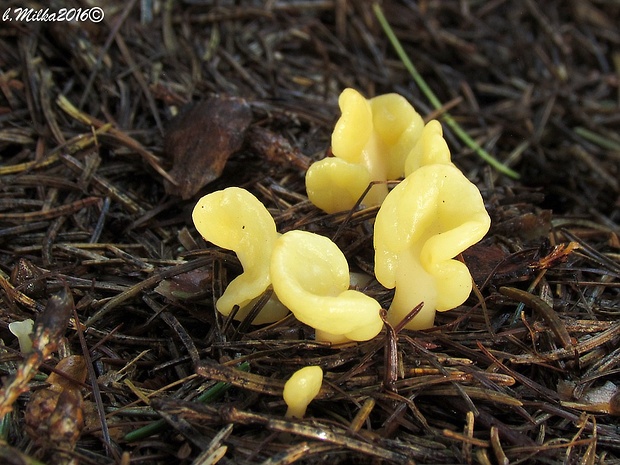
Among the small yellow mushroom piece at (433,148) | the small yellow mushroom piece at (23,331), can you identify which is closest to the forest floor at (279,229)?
→ the small yellow mushroom piece at (23,331)

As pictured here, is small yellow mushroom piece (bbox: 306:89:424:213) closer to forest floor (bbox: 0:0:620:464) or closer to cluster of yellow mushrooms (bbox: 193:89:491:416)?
cluster of yellow mushrooms (bbox: 193:89:491:416)

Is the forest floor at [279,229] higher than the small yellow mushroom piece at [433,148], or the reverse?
the small yellow mushroom piece at [433,148]

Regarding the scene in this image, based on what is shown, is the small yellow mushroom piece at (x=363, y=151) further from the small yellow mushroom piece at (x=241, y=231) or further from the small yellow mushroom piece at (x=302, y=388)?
the small yellow mushroom piece at (x=302, y=388)

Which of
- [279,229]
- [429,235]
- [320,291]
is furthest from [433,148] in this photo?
[279,229]

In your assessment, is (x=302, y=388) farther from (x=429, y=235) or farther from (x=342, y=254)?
(x=429, y=235)

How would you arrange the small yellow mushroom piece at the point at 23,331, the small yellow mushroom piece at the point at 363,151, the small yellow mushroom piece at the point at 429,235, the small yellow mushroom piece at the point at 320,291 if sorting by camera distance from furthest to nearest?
the small yellow mushroom piece at the point at 363,151 → the small yellow mushroom piece at the point at 23,331 → the small yellow mushroom piece at the point at 429,235 → the small yellow mushroom piece at the point at 320,291

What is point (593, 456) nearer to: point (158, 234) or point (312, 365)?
point (312, 365)
